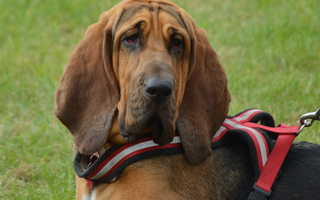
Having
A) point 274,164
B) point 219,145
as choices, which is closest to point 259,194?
point 274,164

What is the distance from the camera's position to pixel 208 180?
313 centimetres

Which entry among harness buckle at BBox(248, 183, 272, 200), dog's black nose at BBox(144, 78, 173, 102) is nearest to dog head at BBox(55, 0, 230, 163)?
dog's black nose at BBox(144, 78, 173, 102)

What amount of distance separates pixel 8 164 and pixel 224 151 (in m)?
2.63

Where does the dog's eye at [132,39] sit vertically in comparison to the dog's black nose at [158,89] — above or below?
above

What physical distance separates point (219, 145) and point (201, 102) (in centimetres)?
42

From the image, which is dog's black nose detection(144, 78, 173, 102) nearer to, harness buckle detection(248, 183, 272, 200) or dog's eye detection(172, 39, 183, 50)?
dog's eye detection(172, 39, 183, 50)

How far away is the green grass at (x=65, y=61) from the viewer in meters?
4.58

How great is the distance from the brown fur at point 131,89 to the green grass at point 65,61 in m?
1.19

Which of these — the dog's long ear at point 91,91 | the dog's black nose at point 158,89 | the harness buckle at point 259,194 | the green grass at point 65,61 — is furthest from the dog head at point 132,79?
the green grass at point 65,61

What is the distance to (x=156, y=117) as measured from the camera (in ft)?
9.30

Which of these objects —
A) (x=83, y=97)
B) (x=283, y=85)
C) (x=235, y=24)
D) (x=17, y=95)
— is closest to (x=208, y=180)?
(x=83, y=97)

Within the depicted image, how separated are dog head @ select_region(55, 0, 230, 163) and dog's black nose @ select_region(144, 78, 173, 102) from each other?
168 millimetres

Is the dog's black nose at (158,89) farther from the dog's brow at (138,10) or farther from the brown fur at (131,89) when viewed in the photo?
the dog's brow at (138,10)

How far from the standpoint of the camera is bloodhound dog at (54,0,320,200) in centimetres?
293
